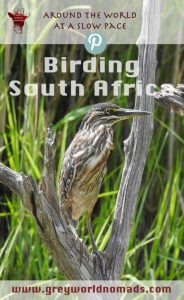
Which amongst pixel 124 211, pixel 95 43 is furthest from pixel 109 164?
pixel 124 211

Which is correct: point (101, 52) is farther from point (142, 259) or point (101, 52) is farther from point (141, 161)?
point (142, 259)

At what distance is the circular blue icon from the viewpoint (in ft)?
6.85

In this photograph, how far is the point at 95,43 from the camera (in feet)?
6.86

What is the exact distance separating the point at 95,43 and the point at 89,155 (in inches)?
13.3

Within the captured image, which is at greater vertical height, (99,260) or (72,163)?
(72,163)

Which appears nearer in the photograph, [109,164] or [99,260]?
[99,260]

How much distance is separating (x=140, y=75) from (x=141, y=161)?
20 centimetres

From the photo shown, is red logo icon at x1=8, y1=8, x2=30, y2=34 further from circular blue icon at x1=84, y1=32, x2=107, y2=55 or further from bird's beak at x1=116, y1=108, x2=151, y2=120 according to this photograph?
bird's beak at x1=116, y1=108, x2=151, y2=120

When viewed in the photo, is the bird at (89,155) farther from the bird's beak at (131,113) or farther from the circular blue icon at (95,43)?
the circular blue icon at (95,43)

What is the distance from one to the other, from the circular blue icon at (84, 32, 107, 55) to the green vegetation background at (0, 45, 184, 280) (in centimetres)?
12

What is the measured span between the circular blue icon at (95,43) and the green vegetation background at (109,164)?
121mm

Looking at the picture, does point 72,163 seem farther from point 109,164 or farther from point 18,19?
point 109,164

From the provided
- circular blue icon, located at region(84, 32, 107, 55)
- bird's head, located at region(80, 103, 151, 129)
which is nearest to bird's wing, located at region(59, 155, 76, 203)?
bird's head, located at region(80, 103, 151, 129)

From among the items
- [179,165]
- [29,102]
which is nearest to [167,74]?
[179,165]
